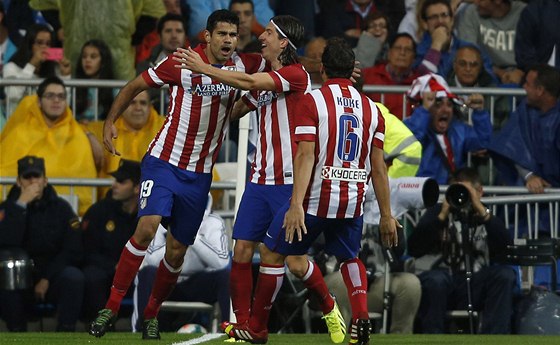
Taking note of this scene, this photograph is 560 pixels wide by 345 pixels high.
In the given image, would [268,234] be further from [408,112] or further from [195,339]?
[408,112]

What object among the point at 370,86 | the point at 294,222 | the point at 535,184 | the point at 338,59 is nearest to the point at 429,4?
the point at 370,86

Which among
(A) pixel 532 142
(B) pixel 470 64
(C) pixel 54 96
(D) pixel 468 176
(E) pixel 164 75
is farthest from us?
(B) pixel 470 64

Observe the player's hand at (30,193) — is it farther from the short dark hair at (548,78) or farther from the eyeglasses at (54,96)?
the short dark hair at (548,78)

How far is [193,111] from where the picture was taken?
39.6 ft

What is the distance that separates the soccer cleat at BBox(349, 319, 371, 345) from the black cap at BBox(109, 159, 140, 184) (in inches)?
166

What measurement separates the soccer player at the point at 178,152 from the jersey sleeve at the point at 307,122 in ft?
4.09

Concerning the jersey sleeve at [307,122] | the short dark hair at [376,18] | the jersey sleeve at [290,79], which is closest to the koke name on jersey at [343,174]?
the jersey sleeve at [307,122]

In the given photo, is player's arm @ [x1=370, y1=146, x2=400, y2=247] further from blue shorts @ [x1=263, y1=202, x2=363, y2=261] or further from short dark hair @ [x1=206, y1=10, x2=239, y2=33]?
short dark hair @ [x1=206, y1=10, x2=239, y2=33]

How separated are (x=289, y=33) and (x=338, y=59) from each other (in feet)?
2.49

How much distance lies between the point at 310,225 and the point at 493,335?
3.24m

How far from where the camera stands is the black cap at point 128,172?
48.3ft

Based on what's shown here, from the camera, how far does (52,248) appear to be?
14.7 meters

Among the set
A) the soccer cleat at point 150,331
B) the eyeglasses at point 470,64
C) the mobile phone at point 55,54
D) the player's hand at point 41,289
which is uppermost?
the mobile phone at point 55,54

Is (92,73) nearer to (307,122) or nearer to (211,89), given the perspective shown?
(211,89)
